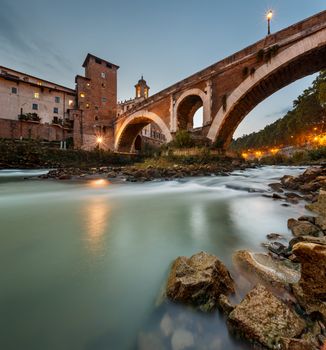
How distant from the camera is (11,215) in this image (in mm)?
3377

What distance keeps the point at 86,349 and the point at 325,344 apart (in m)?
1.14

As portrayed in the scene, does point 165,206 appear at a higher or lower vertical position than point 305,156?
lower

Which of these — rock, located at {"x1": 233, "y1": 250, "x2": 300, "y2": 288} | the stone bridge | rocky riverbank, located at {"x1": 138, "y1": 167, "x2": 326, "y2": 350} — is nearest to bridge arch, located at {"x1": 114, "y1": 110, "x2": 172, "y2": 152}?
the stone bridge

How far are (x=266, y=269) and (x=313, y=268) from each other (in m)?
0.44

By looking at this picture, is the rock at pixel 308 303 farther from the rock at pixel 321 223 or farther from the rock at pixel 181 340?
the rock at pixel 321 223

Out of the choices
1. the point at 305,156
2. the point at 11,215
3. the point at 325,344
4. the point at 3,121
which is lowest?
the point at 11,215

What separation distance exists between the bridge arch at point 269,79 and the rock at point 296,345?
11867 mm

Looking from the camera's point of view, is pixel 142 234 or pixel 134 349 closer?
pixel 134 349

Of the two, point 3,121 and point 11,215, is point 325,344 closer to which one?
point 11,215

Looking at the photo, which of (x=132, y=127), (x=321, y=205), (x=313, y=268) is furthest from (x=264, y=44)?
(x=132, y=127)

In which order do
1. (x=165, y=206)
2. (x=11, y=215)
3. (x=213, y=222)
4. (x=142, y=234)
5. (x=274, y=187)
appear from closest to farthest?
1. (x=142, y=234)
2. (x=213, y=222)
3. (x=11, y=215)
4. (x=165, y=206)
5. (x=274, y=187)

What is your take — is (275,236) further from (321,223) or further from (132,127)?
(132,127)

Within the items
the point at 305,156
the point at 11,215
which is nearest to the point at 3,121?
the point at 11,215

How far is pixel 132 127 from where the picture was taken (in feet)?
79.0
